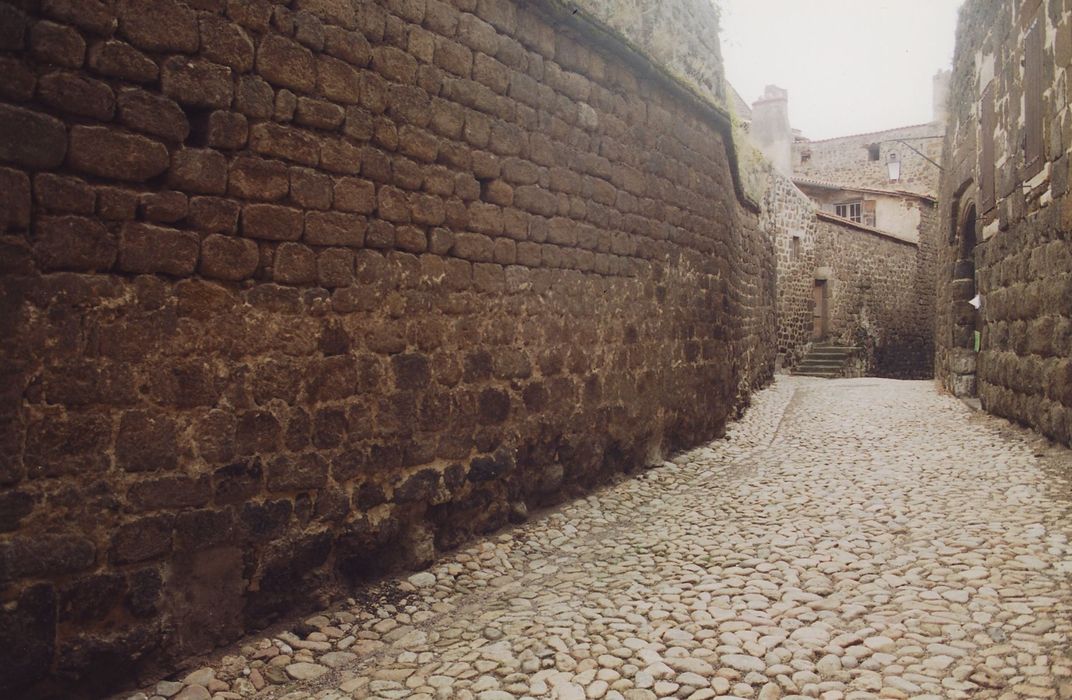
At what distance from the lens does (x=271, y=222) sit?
10.2ft

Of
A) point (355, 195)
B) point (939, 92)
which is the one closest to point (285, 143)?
point (355, 195)

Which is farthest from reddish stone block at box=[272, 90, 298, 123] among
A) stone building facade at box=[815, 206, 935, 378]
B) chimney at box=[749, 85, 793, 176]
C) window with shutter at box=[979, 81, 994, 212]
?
chimney at box=[749, 85, 793, 176]

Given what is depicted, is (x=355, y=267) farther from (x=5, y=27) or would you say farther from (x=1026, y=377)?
(x=1026, y=377)

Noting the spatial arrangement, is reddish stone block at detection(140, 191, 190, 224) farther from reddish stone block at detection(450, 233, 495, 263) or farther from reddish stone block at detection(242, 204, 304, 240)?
reddish stone block at detection(450, 233, 495, 263)

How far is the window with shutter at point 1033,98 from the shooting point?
614cm

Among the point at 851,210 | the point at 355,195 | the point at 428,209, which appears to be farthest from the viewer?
the point at 851,210

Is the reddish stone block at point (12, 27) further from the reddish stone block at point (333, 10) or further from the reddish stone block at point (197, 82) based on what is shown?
the reddish stone block at point (333, 10)

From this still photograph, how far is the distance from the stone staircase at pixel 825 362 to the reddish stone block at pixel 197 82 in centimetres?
1704

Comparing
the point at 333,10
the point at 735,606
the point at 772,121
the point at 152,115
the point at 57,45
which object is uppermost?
the point at 772,121

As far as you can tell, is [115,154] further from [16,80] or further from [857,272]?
[857,272]

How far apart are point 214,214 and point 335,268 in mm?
612

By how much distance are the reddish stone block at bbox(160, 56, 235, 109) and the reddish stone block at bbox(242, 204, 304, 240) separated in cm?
43

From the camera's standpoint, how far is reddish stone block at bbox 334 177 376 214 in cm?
339

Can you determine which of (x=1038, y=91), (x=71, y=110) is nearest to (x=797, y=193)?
(x=1038, y=91)
